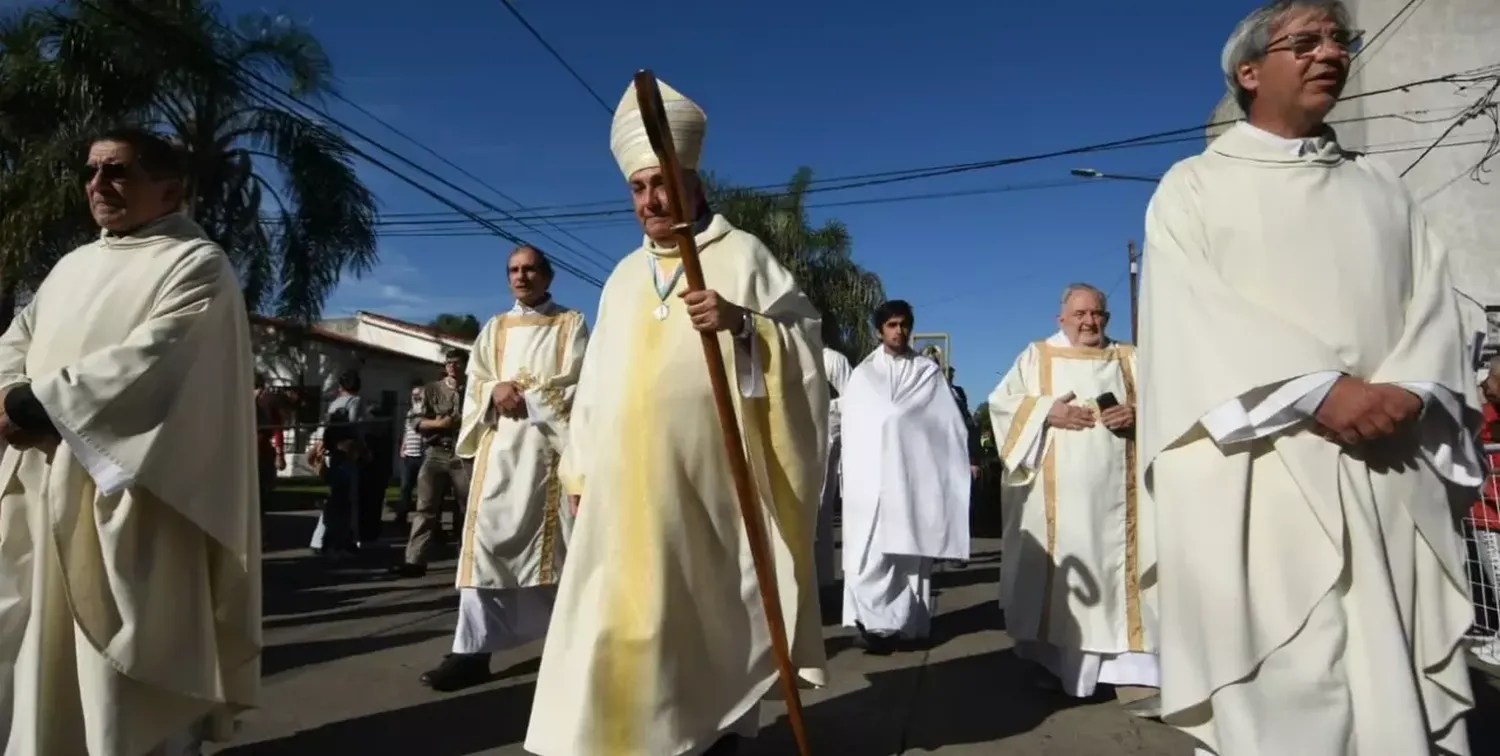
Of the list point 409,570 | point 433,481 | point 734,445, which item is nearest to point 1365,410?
point 734,445

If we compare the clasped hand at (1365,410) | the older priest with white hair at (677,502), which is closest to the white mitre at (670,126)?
the older priest with white hair at (677,502)

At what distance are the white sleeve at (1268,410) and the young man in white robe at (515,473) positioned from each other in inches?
131

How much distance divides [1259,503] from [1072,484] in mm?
2674

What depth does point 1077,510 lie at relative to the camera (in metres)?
5.00

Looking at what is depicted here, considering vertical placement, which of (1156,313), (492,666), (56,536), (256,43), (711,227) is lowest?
(492,666)

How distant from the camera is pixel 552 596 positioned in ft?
17.3

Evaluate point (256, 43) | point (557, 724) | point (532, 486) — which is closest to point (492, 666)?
point (532, 486)

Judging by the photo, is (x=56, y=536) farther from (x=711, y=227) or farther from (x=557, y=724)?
(x=711, y=227)

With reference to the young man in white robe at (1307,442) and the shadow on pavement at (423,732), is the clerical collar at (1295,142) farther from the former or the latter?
the shadow on pavement at (423,732)

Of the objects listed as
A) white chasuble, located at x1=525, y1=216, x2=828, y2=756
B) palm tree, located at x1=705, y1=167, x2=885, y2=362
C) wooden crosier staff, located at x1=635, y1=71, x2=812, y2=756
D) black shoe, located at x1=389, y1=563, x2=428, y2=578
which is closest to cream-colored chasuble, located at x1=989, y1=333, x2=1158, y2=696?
white chasuble, located at x1=525, y1=216, x2=828, y2=756

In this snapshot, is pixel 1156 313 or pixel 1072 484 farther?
pixel 1072 484

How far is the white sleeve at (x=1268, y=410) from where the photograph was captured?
229cm

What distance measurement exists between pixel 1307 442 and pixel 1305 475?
7 centimetres

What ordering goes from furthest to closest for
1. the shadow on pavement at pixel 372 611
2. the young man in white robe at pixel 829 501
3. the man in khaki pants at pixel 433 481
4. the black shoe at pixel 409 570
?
1. the black shoe at pixel 409 570
2. the man in khaki pants at pixel 433 481
3. the young man in white robe at pixel 829 501
4. the shadow on pavement at pixel 372 611
